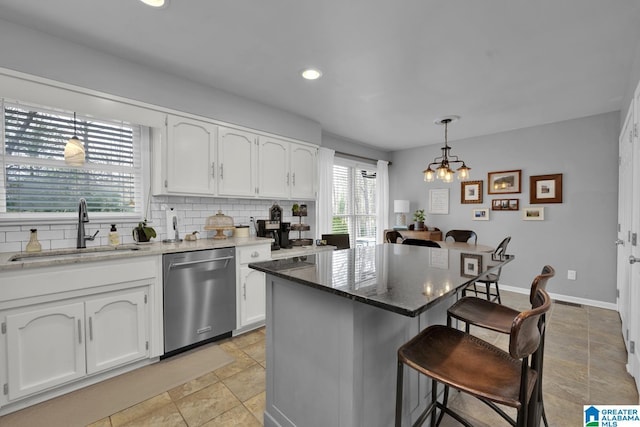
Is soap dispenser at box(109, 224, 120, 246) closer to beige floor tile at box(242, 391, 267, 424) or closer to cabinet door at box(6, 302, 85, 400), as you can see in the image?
cabinet door at box(6, 302, 85, 400)

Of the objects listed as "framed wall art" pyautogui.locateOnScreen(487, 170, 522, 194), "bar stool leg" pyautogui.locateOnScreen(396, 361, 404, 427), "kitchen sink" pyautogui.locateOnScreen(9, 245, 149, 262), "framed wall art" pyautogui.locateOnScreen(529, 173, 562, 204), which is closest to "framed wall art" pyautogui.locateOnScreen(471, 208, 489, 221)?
"framed wall art" pyautogui.locateOnScreen(487, 170, 522, 194)

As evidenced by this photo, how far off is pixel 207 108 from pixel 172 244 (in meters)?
1.42

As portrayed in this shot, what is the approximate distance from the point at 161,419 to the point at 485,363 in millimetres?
1843

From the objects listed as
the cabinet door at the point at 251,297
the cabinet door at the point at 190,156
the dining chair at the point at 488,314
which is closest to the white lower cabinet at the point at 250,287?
the cabinet door at the point at 251,297

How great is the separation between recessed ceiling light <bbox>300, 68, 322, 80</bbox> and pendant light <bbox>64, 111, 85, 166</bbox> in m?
1.98

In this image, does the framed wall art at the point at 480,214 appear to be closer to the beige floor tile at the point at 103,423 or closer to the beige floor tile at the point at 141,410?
the beige floor tile at the point at 141,410

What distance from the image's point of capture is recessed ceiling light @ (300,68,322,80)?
2581mm

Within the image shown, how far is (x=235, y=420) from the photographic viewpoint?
5.63 feet

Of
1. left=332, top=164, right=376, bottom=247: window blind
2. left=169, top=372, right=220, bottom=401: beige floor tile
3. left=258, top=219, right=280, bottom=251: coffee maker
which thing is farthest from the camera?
left=332, top=164, right=376, bottom=247: window blind

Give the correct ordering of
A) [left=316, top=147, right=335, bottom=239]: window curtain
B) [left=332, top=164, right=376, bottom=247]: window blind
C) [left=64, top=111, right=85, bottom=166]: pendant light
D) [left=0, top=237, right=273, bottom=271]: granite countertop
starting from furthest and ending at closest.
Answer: [left=332, top=164, right=376, bottom=247]: window blind
[left=316, top=147, right=335, bottom=239]: window curtain
[left=64, top=111, right=85, bottom=166]: pendant light
[left=0, top=237, right=273, bottom=271]: granite countertop

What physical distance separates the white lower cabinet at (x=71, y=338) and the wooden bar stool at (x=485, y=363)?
205cm

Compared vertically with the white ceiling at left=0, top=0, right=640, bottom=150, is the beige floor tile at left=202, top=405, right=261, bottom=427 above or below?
below

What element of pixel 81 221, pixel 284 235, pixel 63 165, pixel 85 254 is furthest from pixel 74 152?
pixel 284 235

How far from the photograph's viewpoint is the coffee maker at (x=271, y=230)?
3.34m
